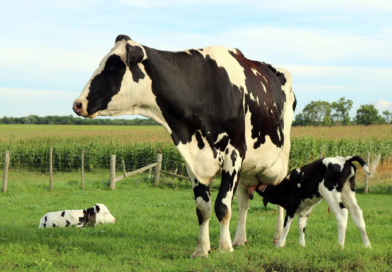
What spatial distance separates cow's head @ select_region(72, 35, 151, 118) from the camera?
16.4 feet

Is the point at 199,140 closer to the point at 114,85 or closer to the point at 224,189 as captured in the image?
the point at 224,189

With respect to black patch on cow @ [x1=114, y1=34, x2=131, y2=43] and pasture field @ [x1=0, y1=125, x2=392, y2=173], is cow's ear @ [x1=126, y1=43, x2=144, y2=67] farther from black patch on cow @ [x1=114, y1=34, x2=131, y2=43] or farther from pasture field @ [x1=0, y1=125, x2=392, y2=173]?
pasture field @ [x1=0, y1=125, x2=392, y2=173]

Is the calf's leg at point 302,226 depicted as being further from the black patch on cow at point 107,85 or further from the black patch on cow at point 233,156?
the black patch on cow at point 107,85

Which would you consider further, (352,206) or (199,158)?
(352,206)

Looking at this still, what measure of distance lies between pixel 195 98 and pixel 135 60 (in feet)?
A: 3.04

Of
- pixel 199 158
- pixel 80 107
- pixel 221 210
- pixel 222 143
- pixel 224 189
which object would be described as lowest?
pixel 221 210

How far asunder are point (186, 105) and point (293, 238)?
3928mm

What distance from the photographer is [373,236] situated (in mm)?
8344

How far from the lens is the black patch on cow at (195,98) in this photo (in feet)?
17.4

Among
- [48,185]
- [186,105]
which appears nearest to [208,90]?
[186,105]

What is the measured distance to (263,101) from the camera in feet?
19.9

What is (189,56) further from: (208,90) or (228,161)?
(228,161)

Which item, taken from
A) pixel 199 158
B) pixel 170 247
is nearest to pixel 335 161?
pixel 199 158

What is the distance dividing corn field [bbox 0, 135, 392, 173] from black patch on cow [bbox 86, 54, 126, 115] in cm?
1977
